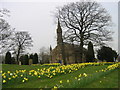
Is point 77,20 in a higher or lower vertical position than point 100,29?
higher

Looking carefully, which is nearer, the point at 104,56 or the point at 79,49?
the point at 79,49

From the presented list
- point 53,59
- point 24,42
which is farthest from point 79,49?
point 53,59

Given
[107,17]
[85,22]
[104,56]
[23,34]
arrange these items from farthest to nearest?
[104,56] → [23,34] → [85,22] → [107,17]

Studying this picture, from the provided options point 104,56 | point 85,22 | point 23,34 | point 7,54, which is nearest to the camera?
point 85,22

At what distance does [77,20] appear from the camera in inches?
941

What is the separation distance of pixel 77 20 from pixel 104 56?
23627 millimetres

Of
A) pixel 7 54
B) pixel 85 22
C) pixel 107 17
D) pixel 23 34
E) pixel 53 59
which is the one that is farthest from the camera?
pixel 53 59

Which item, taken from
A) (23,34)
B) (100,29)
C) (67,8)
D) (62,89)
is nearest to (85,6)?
(67,8)

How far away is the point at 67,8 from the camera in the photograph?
2381 cm

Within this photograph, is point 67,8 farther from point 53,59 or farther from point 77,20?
point 53,59

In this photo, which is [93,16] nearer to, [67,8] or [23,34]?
[67,8]

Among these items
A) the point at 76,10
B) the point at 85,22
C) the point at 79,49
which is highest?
the point at 76,10

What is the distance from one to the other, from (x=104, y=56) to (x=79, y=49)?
23144 millimetres

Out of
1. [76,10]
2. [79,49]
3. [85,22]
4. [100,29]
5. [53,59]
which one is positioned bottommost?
[53,59]
